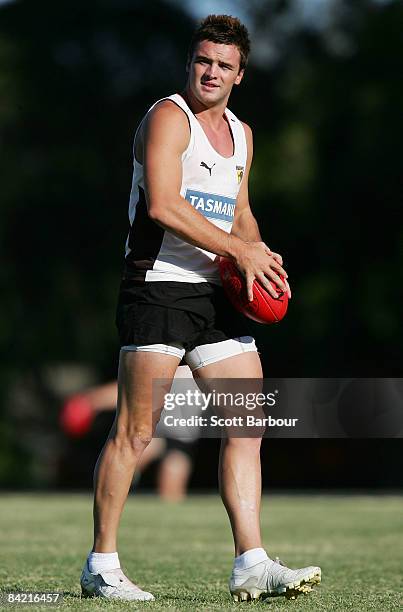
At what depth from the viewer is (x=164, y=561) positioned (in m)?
7.40

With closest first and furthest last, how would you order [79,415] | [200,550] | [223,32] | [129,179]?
[223,32], [200,550], [79,415], [129,179]

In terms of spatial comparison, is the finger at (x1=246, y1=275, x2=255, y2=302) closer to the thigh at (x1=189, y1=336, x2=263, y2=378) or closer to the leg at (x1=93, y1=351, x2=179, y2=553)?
the thigh at (x1=189, y1=336, x2=263, y2=378)

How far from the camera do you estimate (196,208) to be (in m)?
5.27

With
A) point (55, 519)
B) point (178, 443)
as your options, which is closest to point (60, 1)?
point (178, 443)

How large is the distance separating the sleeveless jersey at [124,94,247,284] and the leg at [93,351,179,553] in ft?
1.24

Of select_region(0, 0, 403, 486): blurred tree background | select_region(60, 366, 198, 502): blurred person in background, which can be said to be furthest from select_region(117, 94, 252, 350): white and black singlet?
select_region(0, 0, 403, 486): blurred tree background

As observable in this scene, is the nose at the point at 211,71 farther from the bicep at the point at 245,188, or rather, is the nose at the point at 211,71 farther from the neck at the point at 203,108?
the bicep at the point at 245,188

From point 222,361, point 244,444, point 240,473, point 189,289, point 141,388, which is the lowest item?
point 240,473

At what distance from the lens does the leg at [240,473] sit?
5250mm

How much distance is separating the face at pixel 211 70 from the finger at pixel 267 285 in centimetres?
79

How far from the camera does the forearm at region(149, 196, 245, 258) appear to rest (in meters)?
5.06

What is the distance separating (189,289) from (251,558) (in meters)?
1.15

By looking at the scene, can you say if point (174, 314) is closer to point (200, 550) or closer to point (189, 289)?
point (189, 289)

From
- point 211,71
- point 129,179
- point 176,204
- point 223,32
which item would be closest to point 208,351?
point 176,204
